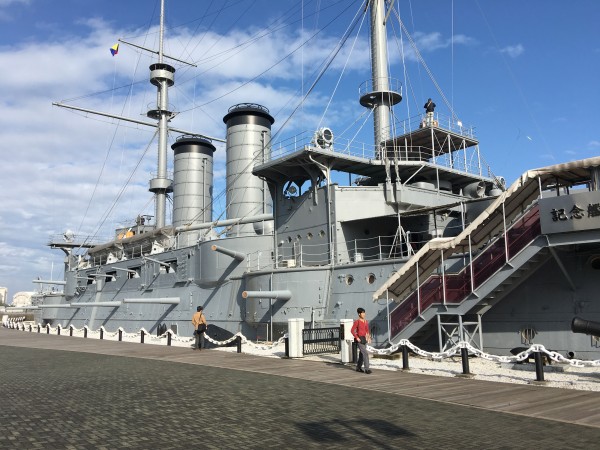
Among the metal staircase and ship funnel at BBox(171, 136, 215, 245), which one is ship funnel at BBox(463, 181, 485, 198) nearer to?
the metal staircase

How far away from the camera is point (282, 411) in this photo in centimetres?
745

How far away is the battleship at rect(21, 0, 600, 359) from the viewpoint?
1305 cm

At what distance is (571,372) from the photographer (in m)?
11.1

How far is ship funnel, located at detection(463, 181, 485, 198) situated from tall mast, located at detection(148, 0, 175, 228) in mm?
25614

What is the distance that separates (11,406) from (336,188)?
14.3 m

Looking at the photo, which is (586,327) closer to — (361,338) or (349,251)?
(361,338)

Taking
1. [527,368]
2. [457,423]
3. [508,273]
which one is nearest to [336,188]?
[508,273]

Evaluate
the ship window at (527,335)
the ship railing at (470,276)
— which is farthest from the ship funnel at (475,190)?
the ship window at (527,335)

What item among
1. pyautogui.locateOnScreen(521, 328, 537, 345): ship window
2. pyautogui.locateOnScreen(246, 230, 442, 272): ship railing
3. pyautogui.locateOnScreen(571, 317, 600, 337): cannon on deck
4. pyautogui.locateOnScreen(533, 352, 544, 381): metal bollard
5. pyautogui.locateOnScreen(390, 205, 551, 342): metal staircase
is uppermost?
pyautogui.locateOnScreen(246, 230, 442, 272): ship railing

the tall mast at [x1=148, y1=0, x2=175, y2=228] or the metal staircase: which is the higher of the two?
the tall mast at [x1=148, y1=0, x2=175, y2=228]

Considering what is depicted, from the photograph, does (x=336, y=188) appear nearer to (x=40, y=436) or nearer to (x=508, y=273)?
(x=508, y=273)

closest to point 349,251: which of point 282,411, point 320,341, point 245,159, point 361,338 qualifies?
point 320,341

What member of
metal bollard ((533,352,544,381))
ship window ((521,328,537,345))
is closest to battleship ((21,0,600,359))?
ship window ((521,328,537,345))

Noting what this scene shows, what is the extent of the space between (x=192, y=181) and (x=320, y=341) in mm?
24939
